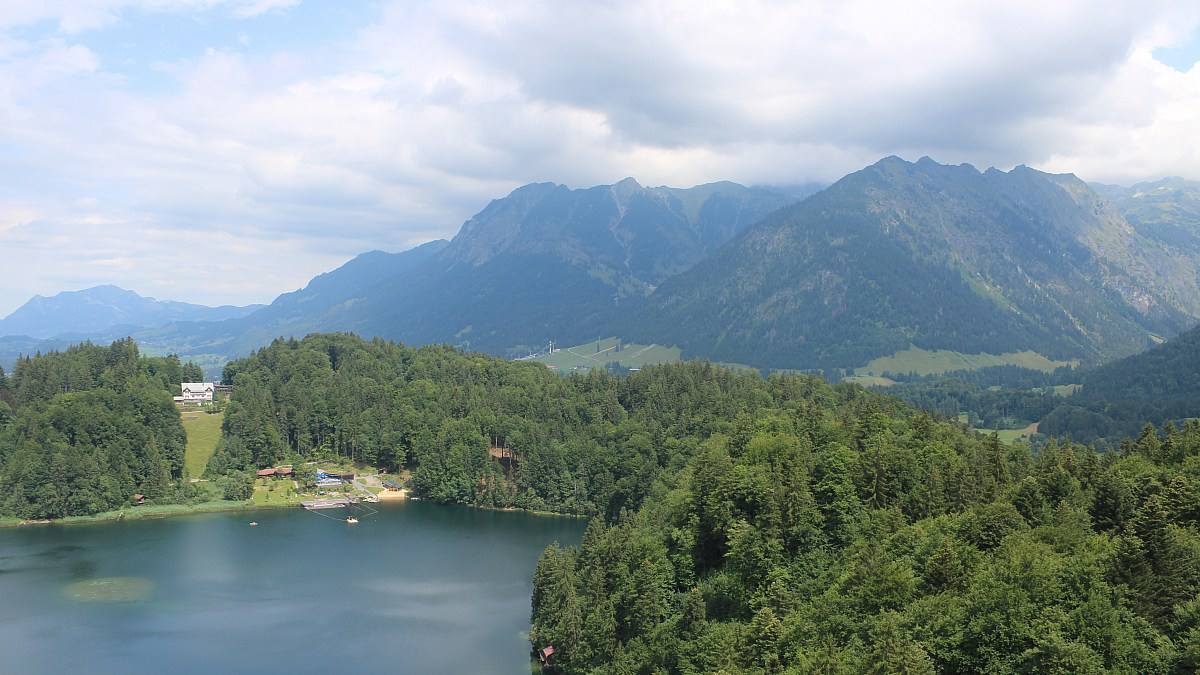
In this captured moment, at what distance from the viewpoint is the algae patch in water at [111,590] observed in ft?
211

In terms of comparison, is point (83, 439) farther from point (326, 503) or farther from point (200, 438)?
point (326, 503)

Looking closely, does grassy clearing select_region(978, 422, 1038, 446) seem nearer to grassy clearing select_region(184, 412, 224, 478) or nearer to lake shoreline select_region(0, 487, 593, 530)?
lake shoreline select_region(0, 487, 593, 530)

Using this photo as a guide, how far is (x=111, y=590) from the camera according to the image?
6656 centimetres

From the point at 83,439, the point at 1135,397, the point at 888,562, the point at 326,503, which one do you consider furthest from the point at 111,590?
the point at 1135,397

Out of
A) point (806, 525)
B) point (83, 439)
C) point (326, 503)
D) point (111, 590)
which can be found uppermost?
point (83, 439)

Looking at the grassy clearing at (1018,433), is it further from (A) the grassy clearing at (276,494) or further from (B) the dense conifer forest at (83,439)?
(B) the dense conifer forest at (83,439)

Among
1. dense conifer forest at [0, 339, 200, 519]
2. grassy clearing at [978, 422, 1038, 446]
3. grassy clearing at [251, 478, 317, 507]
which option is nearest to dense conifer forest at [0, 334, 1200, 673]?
dense conifer forest at [0, 339, 200, 519]

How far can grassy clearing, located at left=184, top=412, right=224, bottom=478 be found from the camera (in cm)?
10895

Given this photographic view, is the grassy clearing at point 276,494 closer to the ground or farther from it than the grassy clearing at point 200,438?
closer to the ground

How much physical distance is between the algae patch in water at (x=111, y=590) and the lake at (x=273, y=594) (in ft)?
0.67

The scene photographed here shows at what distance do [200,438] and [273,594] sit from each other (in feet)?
189

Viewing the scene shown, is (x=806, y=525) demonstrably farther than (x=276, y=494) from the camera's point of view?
No

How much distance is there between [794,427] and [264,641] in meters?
40.4

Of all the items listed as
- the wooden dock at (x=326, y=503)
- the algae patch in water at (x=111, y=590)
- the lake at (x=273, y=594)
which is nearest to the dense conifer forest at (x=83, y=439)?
the lake at (x=273, y=594)
